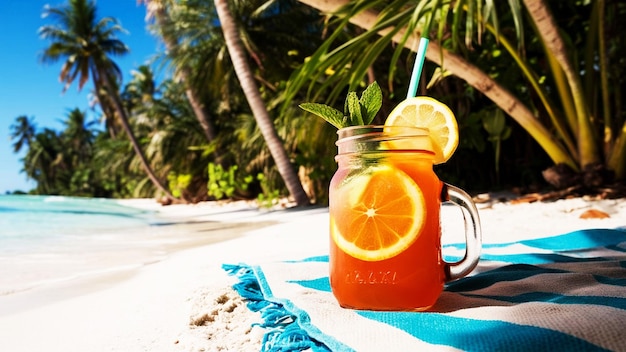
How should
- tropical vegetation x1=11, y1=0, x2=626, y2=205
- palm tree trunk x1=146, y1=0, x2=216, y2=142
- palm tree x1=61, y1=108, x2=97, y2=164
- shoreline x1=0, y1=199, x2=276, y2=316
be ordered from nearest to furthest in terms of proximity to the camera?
shoreline x1=0, y1=199, x2=276, y2=316, tropical vegetation x1=11, y1=0, x2=626, y2=205, palm tree trunk x1=146, y1=0, x2=216, y2=142, palm tree x1=61, y1=108, x2=97, y2=164

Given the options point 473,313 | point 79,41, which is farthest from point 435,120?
point 79,41

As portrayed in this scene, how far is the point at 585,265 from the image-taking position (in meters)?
1.23

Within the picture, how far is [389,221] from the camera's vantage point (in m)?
0.88

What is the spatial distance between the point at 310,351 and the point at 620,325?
48 centimetres

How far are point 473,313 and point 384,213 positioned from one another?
0.23m

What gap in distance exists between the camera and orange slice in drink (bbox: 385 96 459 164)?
0.94 m

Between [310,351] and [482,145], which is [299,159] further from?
[310,351]

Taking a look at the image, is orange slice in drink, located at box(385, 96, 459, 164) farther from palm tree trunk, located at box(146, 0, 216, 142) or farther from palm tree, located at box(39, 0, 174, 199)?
palm tree, located at box(39, 0, 174, 199)

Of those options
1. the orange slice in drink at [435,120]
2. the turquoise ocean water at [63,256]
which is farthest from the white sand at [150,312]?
the orange slice in drink at [435,120]

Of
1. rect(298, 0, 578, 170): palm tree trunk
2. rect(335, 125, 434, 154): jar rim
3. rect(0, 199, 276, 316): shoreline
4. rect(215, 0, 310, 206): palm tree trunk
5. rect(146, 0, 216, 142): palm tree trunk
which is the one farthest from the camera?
rect(146, 0, 216, 142): palm tree trunk

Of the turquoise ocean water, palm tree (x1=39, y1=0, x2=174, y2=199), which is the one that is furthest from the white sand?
palm tree (x1=39, y1=0, x2=174, y2=199)

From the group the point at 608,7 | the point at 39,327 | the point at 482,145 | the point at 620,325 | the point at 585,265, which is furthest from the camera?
the point at 482,145

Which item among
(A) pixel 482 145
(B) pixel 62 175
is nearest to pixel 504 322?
(A) pixel 482 145

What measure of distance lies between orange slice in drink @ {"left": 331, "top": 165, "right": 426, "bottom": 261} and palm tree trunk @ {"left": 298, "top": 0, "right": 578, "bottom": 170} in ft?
7.96
